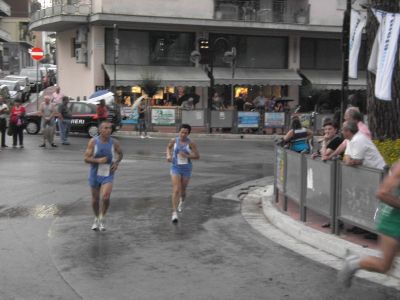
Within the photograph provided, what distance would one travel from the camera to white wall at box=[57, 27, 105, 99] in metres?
36.4

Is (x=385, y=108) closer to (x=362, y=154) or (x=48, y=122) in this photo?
(x=362, y=154)

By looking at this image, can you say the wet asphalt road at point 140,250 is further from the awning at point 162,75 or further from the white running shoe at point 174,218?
the awning at point 162,75

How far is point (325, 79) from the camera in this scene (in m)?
39.9

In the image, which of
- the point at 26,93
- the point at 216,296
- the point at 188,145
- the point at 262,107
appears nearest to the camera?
the point at 216,296

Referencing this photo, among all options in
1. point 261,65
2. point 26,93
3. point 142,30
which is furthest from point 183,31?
point 26,93

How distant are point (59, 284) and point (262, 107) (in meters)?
26.3

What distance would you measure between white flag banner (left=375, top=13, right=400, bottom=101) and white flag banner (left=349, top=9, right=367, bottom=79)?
7.52 feet

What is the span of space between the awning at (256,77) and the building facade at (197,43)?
0.19 ft

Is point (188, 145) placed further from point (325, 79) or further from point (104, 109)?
point (325, 79)

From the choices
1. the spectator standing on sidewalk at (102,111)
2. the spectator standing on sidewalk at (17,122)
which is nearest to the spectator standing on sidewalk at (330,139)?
the spectator standing on sidewalk at (17,122)

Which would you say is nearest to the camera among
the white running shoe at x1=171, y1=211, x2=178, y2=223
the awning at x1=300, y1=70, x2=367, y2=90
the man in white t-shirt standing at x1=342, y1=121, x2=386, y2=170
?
the man in white t-shirt standing at x1=342, y1=121, x2=386, y2=170

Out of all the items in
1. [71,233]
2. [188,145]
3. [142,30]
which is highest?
[142,30]

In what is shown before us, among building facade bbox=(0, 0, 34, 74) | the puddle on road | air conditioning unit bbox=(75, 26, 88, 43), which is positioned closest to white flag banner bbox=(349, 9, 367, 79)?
the puddle on road

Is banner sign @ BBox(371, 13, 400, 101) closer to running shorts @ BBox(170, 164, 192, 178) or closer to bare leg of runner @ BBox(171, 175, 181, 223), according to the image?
running shorts @ BBox(170, 164, 192, 178)
